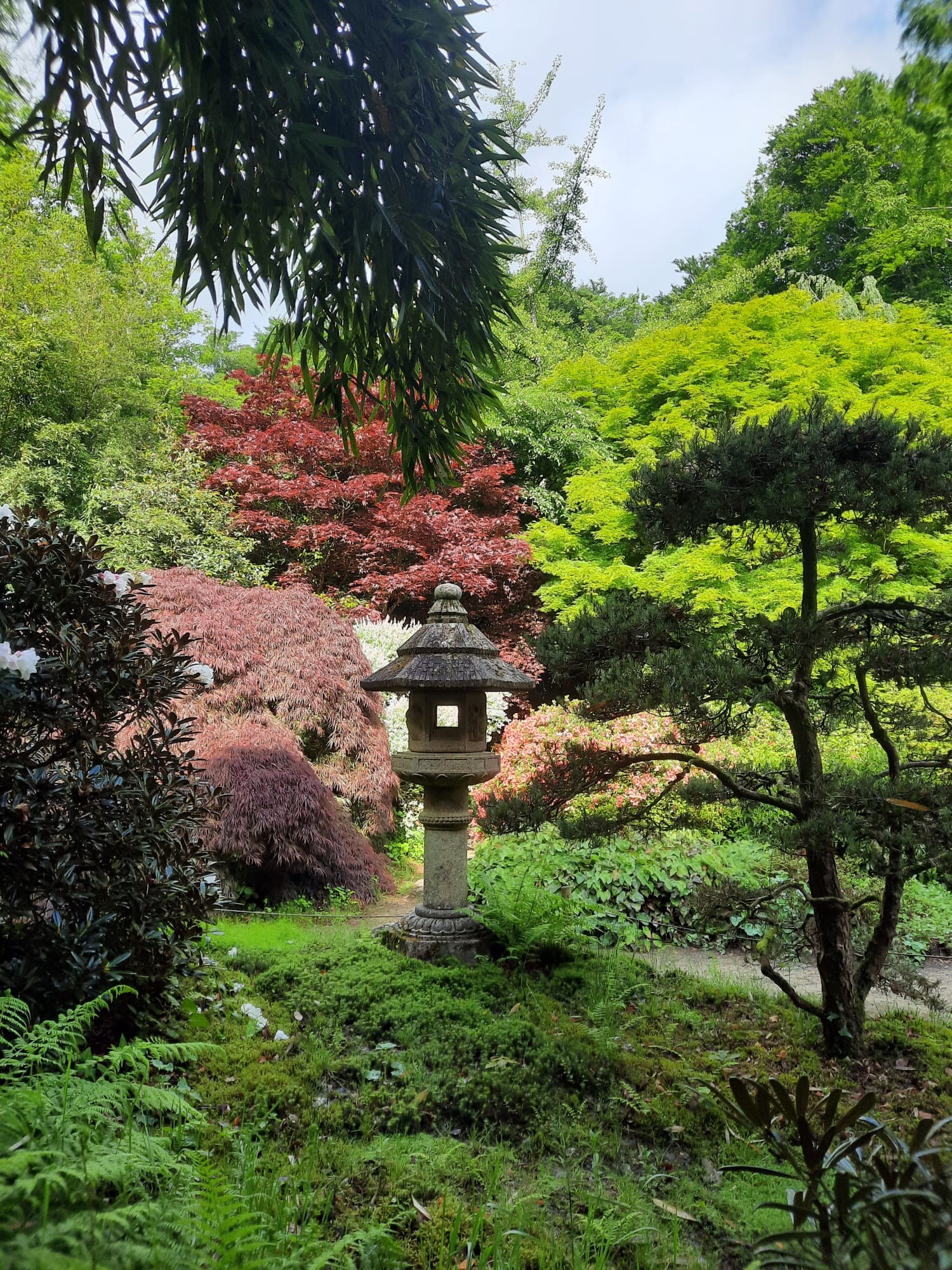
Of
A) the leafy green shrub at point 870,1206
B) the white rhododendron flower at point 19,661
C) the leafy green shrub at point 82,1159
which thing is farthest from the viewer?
the white rhododendron flower at point 19,661

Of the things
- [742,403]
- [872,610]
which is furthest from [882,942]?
[742,403]

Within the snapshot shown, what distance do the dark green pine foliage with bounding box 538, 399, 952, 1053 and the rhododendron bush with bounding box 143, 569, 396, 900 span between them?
9.33 ft

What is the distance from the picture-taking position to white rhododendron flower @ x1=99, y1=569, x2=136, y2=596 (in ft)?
8.70

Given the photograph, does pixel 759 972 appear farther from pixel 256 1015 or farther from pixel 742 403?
pixel 742 403

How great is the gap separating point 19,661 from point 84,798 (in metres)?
0.50

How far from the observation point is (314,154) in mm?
1743

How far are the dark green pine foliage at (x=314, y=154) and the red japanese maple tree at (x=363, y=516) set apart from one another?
6561 millimetres

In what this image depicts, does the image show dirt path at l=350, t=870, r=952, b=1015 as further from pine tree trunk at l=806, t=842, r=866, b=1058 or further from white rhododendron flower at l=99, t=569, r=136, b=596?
white rhododendron flower at l=99, t=569, r=136, b=596

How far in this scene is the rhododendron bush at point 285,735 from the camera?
524 centimetres

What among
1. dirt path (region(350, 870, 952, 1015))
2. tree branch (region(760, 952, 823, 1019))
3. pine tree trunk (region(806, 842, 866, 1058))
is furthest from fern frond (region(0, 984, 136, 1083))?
dirt path (region(350, 870, 952, 1015))

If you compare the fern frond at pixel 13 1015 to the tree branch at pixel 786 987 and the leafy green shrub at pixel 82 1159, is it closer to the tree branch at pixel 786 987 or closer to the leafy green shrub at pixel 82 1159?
the leafy green shrub at pixel 82 1159

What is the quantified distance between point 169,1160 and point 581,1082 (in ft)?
5.41

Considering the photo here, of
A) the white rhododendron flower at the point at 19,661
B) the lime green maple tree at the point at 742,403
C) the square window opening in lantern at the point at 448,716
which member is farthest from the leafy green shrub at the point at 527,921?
the lime green maple tree at the point at 742,403

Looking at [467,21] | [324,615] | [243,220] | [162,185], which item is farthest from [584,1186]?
[324,615]
